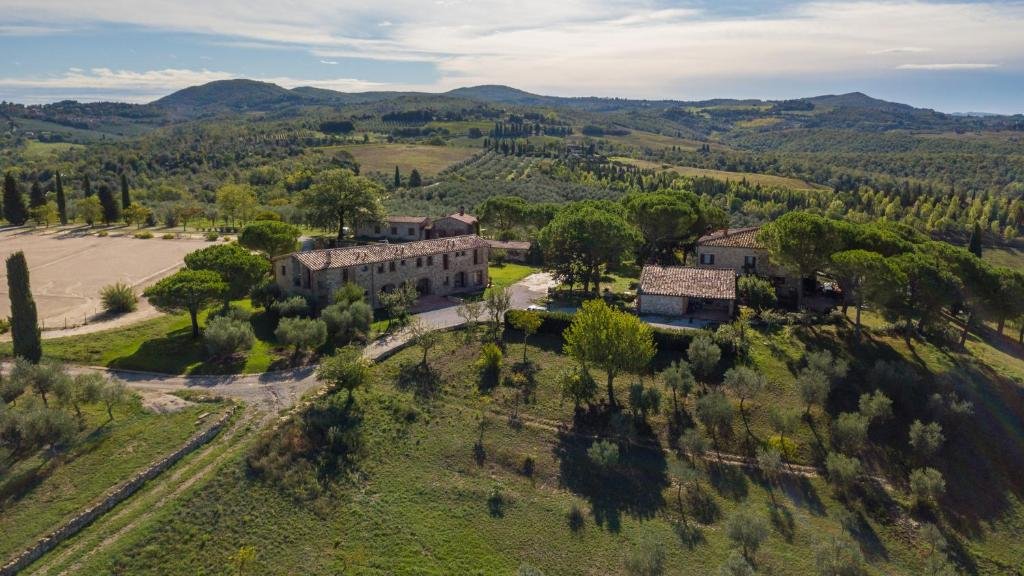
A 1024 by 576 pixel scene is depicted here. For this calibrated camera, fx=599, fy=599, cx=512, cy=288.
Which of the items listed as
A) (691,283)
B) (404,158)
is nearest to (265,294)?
(691,283)

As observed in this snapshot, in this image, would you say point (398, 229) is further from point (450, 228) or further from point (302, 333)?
point (302, 333)

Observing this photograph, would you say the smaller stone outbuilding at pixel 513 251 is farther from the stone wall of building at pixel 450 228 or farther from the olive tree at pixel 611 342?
the olive tree at pixel 611 342

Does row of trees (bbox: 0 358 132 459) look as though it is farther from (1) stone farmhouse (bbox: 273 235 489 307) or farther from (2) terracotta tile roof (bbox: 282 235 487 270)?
(2) terracotta tile roof (bbox: 282 235 487 270)

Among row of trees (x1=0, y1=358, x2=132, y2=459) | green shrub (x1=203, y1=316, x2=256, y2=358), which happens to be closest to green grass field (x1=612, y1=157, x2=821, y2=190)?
green shrub (x1=203, y1=316, x2=256, y2=358)

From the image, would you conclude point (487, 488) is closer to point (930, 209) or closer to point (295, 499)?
point (295, 499)

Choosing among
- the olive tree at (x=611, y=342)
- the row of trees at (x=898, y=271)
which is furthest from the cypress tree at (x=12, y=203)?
the row of trees at (x=898, y=271)

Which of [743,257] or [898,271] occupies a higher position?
[898,271]

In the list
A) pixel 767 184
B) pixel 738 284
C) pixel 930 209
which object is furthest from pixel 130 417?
pixel 767 184
